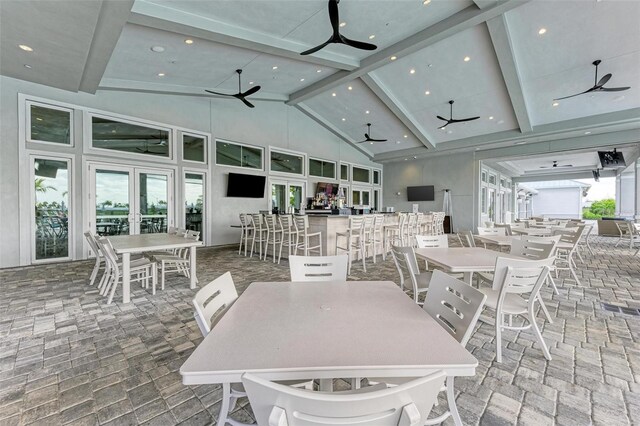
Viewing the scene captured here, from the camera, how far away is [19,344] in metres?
2.55

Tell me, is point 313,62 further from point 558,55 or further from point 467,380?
point 467,380

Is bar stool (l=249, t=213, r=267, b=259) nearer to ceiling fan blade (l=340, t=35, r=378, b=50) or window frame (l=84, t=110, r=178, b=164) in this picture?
window frame (l=84, t=110, r=178, b=164)

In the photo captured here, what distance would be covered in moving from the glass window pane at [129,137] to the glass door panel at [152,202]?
62cm

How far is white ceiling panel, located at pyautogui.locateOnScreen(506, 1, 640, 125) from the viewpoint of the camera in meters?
5.13

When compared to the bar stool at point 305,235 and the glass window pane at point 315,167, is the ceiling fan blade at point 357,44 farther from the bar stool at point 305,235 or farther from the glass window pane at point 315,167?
the glass window pane at point 315,167

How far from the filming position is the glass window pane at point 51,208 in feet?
18.8

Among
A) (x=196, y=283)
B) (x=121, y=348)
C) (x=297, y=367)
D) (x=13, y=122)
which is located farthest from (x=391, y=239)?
(x=13, y=122)

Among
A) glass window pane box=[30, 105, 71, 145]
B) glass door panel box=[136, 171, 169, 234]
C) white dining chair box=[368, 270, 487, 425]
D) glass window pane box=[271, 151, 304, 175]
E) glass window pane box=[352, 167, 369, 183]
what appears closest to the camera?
white dining chair box=[368, 270, 487, 425]

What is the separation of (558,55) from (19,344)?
33.2ft

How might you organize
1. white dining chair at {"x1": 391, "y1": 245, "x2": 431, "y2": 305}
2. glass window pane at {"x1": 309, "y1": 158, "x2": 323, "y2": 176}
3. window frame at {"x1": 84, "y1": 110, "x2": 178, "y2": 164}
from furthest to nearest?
1. glass window pane at {"x1": 309, "y1": 158, "x2": 323, "y2": 176}
2. window frame at {"x1": 84, "y1": 110, "x2": 178, "y2": 164}
3. white dining chair at {"x1": 391, "y1": 245, "x2": 431, "y2": 305}

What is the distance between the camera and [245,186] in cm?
882

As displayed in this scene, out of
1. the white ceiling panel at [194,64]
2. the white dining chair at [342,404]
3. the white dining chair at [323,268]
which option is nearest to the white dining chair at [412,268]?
the white dining chair at [323,268]

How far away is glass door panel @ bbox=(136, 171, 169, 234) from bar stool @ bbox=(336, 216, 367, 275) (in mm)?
4856

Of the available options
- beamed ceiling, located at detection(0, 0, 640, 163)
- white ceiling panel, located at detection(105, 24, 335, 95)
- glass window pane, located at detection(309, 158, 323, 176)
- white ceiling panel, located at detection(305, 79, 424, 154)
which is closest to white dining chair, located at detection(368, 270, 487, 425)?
beamed ceiling, located at detection(0, 0, 640, 163)
